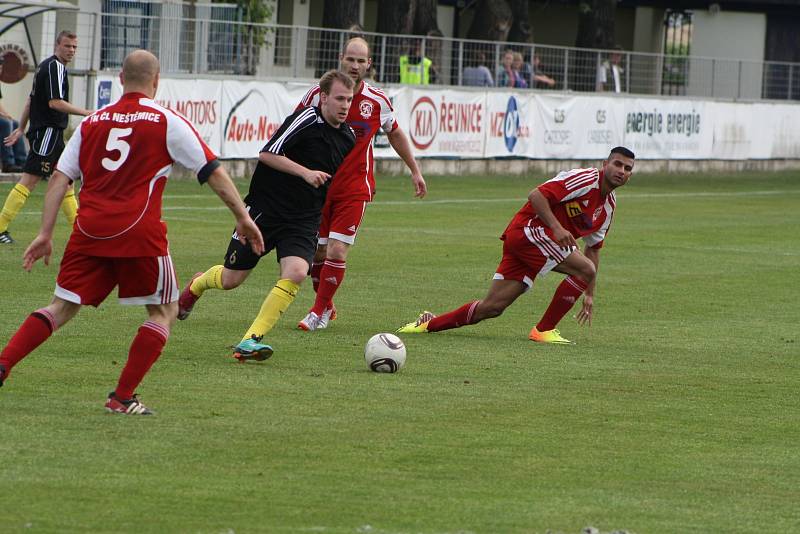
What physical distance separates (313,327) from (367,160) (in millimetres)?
1373

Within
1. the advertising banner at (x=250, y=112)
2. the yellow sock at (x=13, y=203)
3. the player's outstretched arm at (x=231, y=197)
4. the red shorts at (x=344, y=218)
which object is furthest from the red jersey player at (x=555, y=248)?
the advertising banner at (x=250, y=112)

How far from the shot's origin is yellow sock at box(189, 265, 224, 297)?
1039 cm

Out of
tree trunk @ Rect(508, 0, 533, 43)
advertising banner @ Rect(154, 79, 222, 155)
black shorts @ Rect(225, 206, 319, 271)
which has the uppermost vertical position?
tree trunk @ Rect(508, 0, 533, 43)

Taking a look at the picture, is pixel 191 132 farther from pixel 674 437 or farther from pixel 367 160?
pixel 367 160

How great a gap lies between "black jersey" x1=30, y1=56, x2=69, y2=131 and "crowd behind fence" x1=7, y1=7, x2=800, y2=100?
762 cm

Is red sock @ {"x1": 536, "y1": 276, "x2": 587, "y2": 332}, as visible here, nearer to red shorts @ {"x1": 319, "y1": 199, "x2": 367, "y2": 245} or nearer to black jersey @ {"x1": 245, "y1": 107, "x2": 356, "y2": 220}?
red shorts @ {"x1": 319, "y1": 199, "x2": 367, "y2": 245}

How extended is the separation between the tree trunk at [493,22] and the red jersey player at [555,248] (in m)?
26.3

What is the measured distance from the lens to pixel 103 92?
2412 centimetres

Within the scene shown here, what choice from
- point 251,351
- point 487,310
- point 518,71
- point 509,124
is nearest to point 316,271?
point 487,310

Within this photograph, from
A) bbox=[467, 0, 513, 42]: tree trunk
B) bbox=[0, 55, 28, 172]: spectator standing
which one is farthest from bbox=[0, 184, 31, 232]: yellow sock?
bbox=[467, 0, 513, 42]: tree trunk

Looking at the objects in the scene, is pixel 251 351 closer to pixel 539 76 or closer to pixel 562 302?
pixel 562 302

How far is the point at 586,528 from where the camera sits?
5.87m

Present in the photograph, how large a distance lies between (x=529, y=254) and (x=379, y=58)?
18943 millimetres

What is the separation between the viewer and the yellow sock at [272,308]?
9617 mm
